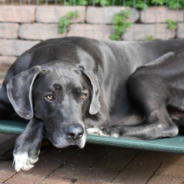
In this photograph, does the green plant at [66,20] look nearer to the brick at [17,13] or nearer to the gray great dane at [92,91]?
the brick at [17,13]

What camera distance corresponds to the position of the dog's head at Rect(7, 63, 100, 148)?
116 inches

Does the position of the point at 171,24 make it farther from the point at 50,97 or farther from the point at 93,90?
the point at 50,97

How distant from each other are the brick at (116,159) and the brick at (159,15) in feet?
9.16

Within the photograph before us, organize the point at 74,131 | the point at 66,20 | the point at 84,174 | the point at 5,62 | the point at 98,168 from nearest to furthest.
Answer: the point at 74,131, the point at 84,174, the point at 98,168, the point at 66,20, the point at 5,62

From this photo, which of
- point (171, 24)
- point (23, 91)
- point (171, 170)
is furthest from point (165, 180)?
point (171, 24)

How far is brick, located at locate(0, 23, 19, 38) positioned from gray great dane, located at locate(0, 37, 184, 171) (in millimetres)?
2952

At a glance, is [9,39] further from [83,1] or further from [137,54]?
[137,54]

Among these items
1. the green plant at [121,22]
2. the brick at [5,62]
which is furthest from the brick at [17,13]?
the green plant at [121,22]

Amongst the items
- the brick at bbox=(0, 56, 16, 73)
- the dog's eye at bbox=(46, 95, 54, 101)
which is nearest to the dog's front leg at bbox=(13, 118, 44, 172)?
the dog's eye at bbox=(46, 95, 54, 101)

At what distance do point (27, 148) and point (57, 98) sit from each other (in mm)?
423

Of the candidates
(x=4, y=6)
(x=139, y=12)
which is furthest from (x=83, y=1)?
(x=4, y=6)

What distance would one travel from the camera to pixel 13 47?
6703mm

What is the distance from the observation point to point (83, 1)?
247 inches

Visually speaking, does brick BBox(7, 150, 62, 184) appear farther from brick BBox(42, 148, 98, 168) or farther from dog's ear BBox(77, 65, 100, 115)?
dog's ear BBox(77, 65, 100, 115)
